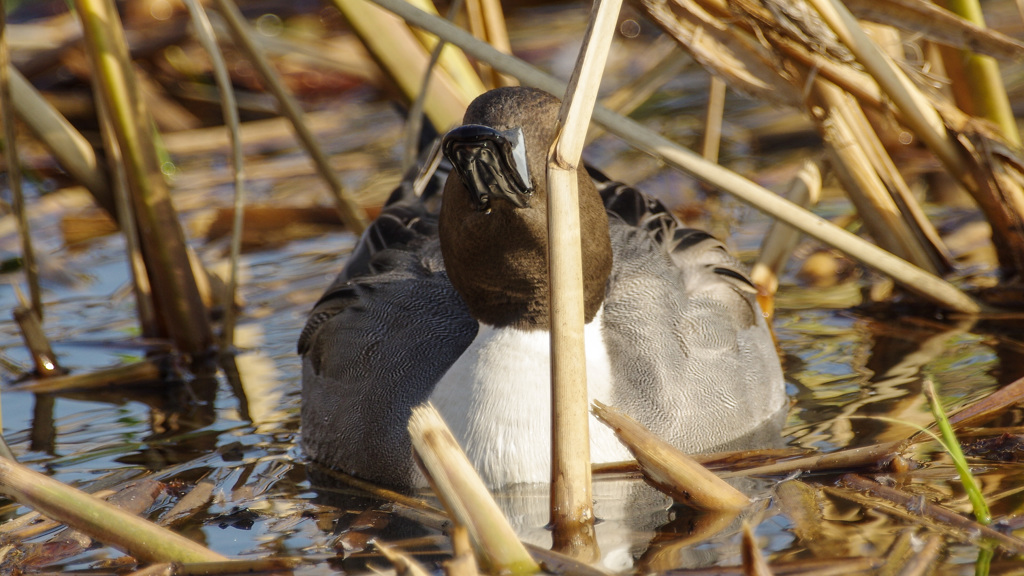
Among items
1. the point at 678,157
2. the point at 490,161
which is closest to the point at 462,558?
the point at 490,161

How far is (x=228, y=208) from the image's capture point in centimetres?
646

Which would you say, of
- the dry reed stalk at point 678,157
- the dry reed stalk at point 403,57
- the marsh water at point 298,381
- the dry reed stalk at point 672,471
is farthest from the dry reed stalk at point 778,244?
the dry reed stalk at point 672,471

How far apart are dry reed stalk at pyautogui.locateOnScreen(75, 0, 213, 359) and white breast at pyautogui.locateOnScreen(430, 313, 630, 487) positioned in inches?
61.7

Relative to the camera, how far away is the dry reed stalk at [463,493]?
93.3 inches

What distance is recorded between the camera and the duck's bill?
8.92 feet

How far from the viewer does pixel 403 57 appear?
4.75 m

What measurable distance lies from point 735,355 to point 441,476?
166 centimetres

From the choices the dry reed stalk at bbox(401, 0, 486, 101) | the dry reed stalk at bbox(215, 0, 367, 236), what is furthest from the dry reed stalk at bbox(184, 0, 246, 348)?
the dry reed stalk at bbox(401, 0, 486, 101)

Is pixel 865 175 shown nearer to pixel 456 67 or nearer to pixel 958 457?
pixel 456 67

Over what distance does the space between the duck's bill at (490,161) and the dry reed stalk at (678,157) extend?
535 mm

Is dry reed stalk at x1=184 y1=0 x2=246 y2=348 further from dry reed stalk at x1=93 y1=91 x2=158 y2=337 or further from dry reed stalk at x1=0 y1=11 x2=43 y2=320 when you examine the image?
dry reed stalk at x1=0 y1=11 x2=43 y2=320

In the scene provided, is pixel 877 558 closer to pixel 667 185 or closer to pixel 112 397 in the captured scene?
pixel 112 397

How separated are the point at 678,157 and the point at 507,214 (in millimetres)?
830

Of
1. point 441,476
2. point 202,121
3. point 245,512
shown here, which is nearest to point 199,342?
point 245,512
